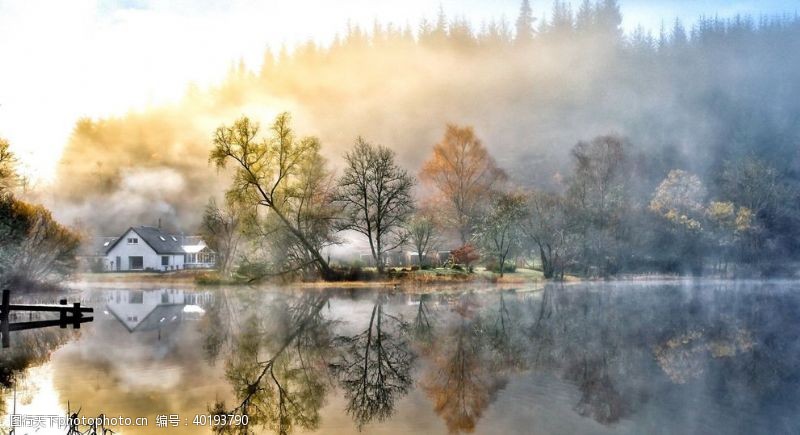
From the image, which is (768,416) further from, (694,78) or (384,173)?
(694,78)

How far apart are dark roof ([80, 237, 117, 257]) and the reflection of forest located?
66.7ft

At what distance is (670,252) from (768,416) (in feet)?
101

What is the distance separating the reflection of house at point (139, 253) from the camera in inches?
1495

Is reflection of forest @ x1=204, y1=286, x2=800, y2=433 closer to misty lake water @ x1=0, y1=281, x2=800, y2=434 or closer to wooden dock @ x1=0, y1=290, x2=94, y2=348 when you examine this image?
misty lake water @ x1=0, y1=281, x2=800, y2=434

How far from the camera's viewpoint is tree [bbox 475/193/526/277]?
3259 cm

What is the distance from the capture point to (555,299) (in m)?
23.3

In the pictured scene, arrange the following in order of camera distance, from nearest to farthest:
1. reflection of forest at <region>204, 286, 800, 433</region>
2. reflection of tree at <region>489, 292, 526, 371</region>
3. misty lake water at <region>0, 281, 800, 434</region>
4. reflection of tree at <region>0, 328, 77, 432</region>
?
misty lake water at <region>0, 281, 800, 434</region>, reflection of forest at <region>204, 286, 800, 433</region>, reflection of tree at <region>0, 328, 77, 432</region>, reflection of tree at <region>489, 292, 526, 371</region>

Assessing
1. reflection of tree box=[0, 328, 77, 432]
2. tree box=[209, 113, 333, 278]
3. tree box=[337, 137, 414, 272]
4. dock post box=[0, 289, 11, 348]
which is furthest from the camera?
tree box=[337, 137, 414, 272]

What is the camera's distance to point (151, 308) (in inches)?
851

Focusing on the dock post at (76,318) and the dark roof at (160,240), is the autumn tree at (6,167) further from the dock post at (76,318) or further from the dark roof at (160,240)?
the dark roof at (160,240)

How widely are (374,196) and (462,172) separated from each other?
6.84 metres

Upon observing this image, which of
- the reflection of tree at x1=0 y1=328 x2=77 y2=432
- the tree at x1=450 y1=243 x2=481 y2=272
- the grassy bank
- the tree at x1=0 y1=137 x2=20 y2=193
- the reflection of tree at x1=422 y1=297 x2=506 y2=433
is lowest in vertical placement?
the reflection of tree at x1=422 y1=297 x2=506 y2=433

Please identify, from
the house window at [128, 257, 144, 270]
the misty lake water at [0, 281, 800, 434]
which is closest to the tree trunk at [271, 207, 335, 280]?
the misty lake water at [0, 281, 800, 434]

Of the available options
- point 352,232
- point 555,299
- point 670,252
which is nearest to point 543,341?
point 555,299
